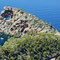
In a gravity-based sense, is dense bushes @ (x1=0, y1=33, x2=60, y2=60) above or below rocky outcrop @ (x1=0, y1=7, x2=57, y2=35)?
below

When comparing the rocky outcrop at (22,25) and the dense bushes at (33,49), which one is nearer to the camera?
the dense bushes at (33,49)

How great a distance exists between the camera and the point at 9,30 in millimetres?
39281

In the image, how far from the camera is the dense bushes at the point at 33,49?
27.1m

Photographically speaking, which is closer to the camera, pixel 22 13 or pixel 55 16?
pixel 22 13

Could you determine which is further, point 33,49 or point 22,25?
point 22,25

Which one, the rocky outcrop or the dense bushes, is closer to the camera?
the dense bushes

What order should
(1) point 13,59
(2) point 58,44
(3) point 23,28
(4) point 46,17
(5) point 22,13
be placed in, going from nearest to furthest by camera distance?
1. (1) point 13,59
2. (2) point 58,44
3. (3) point 23,28
4. (5) point 22,13
5. (4) point 46,17

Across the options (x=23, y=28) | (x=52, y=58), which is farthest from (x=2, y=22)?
(x=52, y=58)

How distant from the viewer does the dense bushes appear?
1066 inches

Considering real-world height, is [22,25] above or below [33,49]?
above

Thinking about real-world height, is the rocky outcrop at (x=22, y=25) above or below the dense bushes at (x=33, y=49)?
above

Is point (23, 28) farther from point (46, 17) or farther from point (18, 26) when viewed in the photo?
point (46, 17)

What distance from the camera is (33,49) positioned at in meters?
27.8

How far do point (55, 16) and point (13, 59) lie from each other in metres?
54.3
